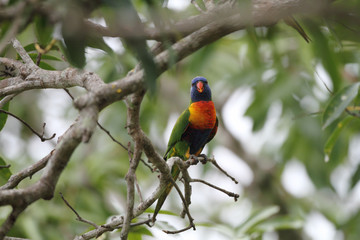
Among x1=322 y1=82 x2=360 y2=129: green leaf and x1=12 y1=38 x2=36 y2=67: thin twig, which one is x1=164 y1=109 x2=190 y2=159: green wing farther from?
x1=12 y1=38 x2=36 y2=67: thin twig

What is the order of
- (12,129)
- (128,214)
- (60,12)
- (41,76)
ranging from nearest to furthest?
(60,12), (128,214), (41,76), (12,129)

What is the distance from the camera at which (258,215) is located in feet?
10.7

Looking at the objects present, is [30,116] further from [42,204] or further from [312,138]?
[312,138]

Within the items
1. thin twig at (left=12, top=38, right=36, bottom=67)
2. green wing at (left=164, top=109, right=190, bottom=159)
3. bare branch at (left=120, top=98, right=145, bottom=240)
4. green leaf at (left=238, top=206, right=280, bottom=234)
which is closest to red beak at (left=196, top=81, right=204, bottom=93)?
green wing at (left=164, top=109, right=190, bottom=159)

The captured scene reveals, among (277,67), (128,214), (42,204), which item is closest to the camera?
(128,214)

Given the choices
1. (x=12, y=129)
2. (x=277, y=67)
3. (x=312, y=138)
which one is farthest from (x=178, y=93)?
(x=12, y=129)

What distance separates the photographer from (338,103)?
8.22ft

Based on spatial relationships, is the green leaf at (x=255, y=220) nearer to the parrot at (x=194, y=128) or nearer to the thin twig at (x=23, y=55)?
the parrot at (x=194, y=128)

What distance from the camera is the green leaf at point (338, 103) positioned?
2430 mm

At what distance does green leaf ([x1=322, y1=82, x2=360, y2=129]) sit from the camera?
7.97 feet

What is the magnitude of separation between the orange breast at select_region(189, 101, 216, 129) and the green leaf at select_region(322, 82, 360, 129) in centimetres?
98

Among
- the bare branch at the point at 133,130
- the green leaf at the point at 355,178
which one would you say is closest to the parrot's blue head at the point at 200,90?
the green leaf at the point at 355,178

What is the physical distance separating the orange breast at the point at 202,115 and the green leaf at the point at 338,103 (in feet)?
3.20

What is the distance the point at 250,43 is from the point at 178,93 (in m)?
1.50
